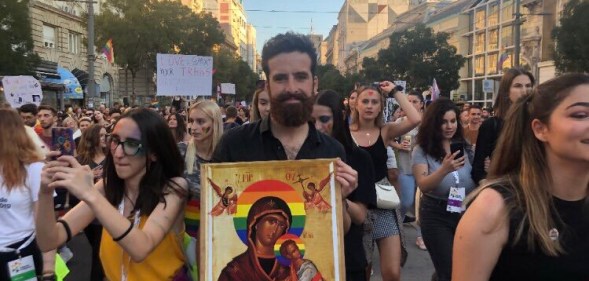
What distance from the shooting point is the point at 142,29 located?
34.4 meters

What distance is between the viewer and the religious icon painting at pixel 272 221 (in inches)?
90.2

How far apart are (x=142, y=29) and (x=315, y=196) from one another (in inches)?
1352

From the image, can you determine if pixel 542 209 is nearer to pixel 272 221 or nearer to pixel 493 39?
pixel 272 221

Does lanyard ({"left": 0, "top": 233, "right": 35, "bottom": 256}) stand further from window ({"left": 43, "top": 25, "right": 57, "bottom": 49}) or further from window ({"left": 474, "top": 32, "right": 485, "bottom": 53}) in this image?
window ({"left": 474, "top": 32, "right": 485, "bottom": 53})

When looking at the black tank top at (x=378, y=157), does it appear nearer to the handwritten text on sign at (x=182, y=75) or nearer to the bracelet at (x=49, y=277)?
the bracelet at (x=49, y=277)

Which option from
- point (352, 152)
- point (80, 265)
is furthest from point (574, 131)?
point (80, 265)

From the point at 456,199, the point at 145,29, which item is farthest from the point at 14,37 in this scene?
the point at 456,199

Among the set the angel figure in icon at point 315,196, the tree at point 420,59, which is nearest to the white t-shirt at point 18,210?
the angel figure in icon at point 315,196

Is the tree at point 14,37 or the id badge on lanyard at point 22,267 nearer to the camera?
the id badge on lanyard at point 22,267

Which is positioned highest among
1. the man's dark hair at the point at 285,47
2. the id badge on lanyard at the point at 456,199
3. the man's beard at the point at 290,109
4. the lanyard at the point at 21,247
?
the man's dark hair at the point at 285,47

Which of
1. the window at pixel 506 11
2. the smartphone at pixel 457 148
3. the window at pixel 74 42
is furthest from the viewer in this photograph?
the window at pixel 506 11

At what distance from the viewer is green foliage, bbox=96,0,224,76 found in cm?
3378

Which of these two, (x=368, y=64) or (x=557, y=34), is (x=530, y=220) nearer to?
(x=557, y=34)

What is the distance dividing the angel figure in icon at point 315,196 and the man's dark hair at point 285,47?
58cm
